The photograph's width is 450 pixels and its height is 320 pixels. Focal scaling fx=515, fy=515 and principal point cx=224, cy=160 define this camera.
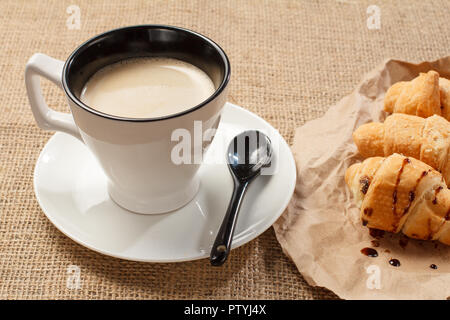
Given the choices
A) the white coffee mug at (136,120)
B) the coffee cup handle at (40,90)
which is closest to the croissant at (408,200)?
the white coffee mug at (136,120)

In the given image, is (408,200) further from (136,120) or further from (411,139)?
(136,120)

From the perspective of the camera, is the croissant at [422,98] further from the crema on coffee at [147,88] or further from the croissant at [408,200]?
the crema on coffee at [147,88]

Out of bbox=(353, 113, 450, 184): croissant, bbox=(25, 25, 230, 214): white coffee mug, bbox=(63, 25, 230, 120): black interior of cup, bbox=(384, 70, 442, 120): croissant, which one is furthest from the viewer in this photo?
bbox=(384, 70, 442, 120): croissant

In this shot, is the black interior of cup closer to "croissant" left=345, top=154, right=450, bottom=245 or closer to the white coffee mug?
the white coffee mug

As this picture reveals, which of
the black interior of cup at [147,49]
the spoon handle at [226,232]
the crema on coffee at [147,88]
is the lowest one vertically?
the spoon handle at [226,232]

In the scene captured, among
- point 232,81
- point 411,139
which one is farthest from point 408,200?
point 232,81

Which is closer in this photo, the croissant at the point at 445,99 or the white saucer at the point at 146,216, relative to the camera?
the white saucer at the point at 146,216

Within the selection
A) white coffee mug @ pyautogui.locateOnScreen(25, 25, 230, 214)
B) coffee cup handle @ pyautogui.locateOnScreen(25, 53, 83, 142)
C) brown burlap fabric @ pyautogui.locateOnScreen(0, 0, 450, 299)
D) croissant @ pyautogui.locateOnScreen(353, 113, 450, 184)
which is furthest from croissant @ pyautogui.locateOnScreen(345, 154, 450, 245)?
coffee cup handle @ pyautogui.locateOnScreen(25, 53, 83, 142)
